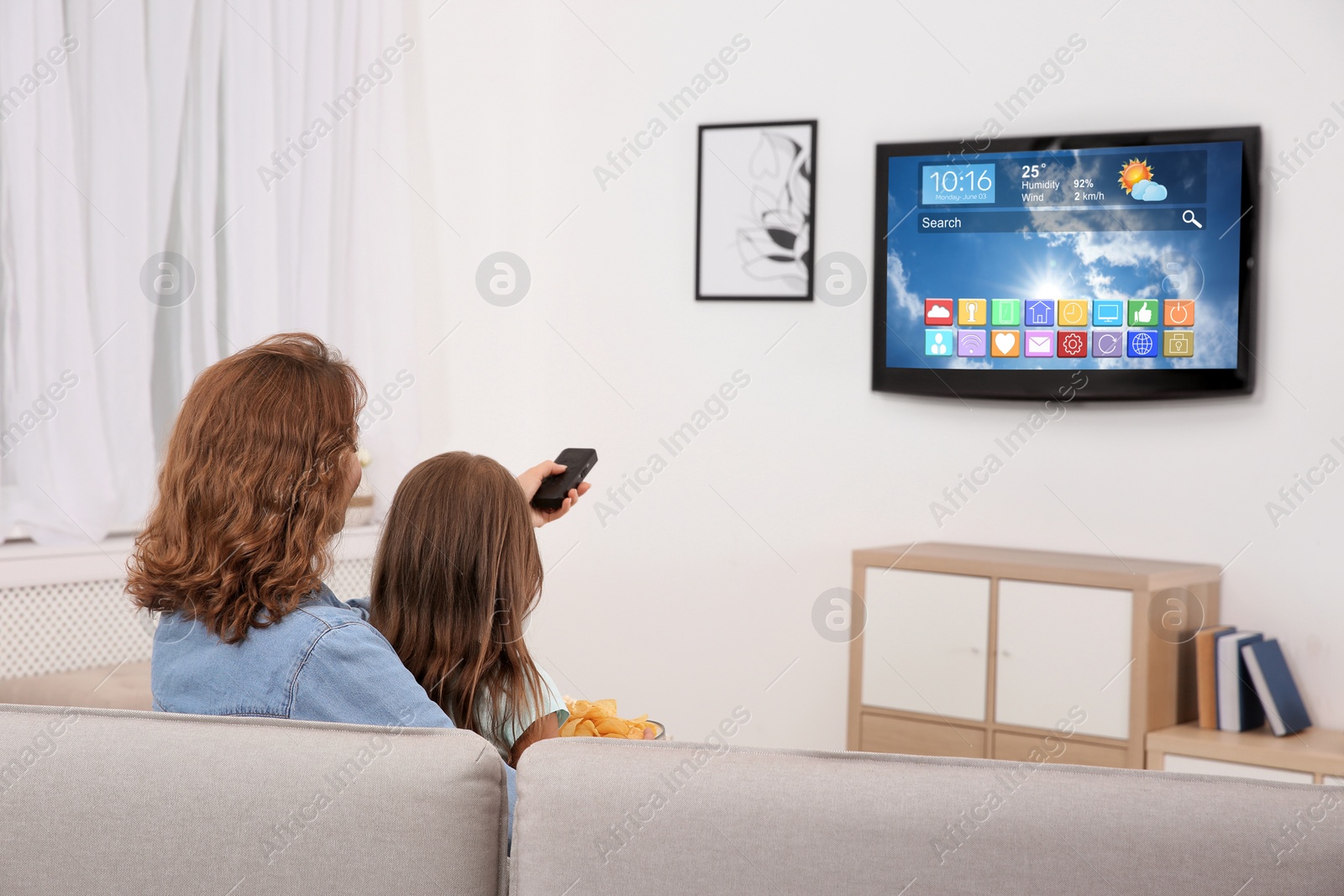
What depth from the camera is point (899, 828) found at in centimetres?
96

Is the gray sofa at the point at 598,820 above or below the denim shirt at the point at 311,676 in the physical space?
below

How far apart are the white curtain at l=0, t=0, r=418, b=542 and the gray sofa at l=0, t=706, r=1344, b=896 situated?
2.04 metres

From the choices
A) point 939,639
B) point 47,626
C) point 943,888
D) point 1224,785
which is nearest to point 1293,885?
point 1224,785

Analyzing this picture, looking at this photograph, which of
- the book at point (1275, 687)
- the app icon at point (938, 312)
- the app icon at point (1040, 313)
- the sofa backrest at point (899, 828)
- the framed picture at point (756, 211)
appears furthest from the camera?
the framed picture at point (756, 211)

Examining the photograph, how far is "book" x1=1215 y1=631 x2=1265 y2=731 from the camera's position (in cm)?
281

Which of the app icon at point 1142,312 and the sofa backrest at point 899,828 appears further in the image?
the app icon at point 1142,312

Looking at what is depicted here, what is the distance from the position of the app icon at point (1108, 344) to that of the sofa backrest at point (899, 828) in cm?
232

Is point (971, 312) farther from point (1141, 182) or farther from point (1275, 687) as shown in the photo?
point (1275, 687)

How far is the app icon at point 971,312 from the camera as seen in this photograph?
3262 mm

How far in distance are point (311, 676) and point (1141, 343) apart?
2523 mm

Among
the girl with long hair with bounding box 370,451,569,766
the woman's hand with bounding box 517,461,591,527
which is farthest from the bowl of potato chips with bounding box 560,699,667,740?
the woman's hand with bounding box 517,461,591,527

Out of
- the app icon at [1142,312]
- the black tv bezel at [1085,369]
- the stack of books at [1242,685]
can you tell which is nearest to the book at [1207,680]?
the stack of books at [1242,685]

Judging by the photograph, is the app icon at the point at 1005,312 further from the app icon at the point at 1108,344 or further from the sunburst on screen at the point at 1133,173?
the sunburst on screen at the point at 1133,173

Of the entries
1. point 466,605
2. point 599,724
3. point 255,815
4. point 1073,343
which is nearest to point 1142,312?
point 1073,343
